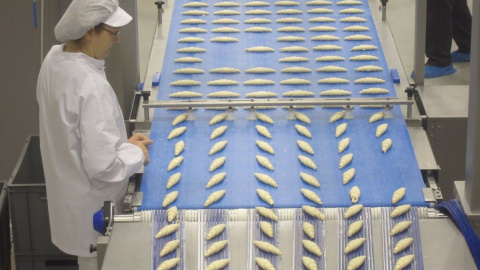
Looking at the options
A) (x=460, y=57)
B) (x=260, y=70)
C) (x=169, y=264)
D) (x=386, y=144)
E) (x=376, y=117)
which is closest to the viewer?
(x=169, y=264)

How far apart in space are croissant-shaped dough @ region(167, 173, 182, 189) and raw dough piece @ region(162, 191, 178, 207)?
8 centimetres

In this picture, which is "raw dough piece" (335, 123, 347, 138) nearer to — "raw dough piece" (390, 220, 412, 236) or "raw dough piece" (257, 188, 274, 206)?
"raw dough piece" (257, 188, 274, 206)

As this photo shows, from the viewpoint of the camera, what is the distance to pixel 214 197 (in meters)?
4.92

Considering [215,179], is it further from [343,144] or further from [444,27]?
[444,27]

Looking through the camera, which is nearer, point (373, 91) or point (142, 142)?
point (142, 142)

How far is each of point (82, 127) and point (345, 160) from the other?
1.49 meters

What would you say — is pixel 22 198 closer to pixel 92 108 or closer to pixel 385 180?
pixel 92 108

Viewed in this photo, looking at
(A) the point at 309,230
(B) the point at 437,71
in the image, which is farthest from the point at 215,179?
(B) the point at 437,71

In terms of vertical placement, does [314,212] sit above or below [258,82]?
below

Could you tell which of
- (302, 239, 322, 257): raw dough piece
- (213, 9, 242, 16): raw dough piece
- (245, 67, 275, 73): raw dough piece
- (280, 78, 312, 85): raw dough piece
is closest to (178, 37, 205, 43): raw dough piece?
(213, 9, 242, 16): raw dough piece

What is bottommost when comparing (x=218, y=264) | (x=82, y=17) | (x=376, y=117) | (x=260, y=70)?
(x=218, y=264)

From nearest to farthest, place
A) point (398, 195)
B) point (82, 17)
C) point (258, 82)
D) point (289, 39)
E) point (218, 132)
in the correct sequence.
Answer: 1. point (82, 17)
2. point (398, 195)
3. point (218, 132)
4. point (258, 82)
5. point (289, 39)

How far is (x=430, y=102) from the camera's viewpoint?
5758 millimetres

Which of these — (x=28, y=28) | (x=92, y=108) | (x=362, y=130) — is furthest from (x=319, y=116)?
(x=28, y=28)
